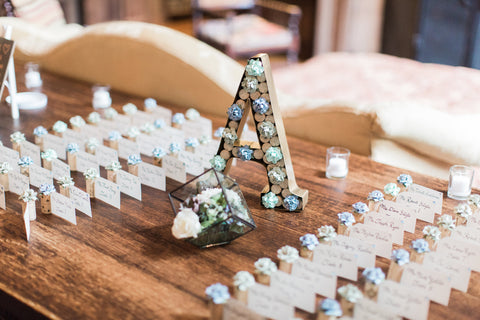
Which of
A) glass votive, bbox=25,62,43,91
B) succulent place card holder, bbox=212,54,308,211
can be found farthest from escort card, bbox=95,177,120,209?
glass votive, bbox=25,62,43,91

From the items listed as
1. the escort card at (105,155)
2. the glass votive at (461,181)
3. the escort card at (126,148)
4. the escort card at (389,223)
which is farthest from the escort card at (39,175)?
the glass votive at (461,181)

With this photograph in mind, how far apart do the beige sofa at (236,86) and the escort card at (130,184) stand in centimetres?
68

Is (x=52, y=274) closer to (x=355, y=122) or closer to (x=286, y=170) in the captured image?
(x=286, y=170)

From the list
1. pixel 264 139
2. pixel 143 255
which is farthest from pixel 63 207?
pixel 264 139

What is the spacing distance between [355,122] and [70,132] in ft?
3.08

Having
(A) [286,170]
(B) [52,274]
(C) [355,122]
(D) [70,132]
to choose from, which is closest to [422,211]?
(A) [286,170]

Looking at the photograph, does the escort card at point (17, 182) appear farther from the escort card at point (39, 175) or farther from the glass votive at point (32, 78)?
the glass votive at point (32, 78)

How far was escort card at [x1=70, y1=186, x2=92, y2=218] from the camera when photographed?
1.39 metres

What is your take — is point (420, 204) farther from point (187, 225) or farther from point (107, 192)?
point (107, 192)

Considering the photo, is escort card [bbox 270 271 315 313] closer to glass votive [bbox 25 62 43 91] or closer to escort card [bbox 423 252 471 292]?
escort card [bbox 423 252 471 292]

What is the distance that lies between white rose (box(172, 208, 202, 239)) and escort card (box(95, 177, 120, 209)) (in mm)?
281

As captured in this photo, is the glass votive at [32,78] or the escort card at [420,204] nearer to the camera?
the escort card at [420,204]

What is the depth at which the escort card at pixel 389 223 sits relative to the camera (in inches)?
→ 49.5

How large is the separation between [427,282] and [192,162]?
79 centimetres
